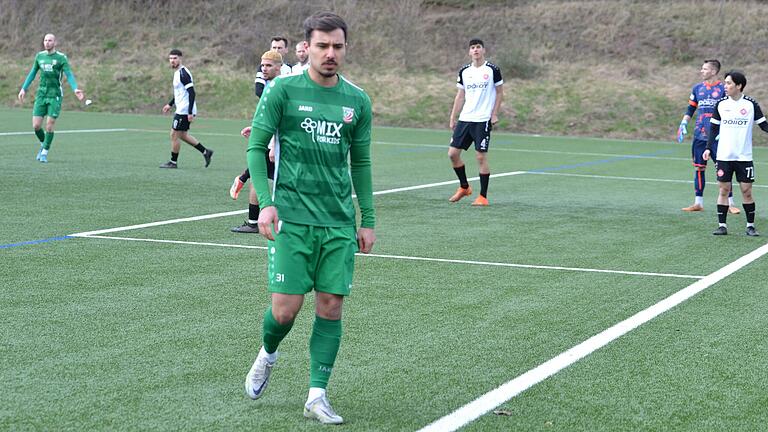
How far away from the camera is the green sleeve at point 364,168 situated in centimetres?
580

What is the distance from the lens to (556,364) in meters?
6.85

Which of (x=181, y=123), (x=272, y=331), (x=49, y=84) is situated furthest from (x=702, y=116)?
(x=272, y=331)

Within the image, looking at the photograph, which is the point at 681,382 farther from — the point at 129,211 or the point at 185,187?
the point at 185,187

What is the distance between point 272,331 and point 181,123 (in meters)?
15.2

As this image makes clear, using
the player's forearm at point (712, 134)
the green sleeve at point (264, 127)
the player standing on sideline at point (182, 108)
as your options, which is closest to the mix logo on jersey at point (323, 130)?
the green sleeve at point (264, 127)

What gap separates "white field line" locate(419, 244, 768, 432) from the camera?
5656mm

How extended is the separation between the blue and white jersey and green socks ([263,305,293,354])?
471 inches

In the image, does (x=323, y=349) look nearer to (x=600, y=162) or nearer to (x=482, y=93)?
(x=482, y=93)

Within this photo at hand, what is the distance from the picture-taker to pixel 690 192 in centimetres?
1919

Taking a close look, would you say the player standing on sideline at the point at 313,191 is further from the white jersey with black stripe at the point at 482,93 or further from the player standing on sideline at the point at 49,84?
the player standing on sideline at the point at 49,84

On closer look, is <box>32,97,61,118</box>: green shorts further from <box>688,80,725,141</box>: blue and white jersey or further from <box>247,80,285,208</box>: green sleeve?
<box>247,80,285,208</box>: green sleeve

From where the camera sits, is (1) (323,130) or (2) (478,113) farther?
(2) (478,113)

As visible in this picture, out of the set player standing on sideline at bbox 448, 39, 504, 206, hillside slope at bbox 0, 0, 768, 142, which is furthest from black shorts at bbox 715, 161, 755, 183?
hillside slope at bbox 0, 0, 768, 142

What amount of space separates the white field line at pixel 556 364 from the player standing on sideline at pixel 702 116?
6.08 metres
